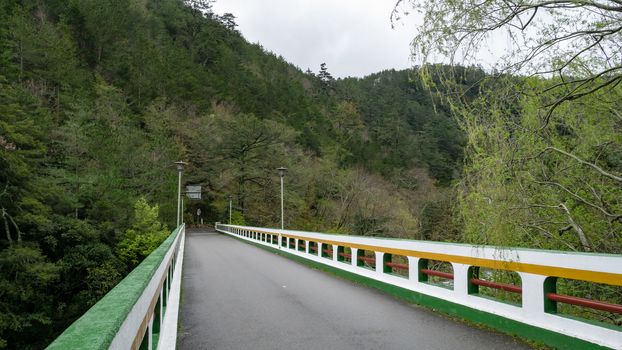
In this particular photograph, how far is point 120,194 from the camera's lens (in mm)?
36625

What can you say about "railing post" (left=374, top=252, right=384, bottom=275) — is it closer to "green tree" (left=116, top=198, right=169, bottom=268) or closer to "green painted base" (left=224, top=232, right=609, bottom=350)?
"green painted base" (left=224, top=232, right=609, bottom=350)

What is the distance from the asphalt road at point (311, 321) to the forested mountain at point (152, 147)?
10.4ft

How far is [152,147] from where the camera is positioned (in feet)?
178

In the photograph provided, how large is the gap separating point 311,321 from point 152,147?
172ft

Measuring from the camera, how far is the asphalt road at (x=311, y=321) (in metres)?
5.09

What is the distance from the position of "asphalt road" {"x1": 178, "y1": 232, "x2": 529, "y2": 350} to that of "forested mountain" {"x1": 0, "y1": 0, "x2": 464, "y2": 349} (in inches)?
125

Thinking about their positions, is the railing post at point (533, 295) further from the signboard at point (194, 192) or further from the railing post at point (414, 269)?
the signboard at point (194, 192)

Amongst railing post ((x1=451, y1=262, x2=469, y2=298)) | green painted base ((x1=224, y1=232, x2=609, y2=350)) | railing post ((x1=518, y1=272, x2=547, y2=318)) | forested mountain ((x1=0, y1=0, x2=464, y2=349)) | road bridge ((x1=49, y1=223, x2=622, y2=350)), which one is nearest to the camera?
road bridge ((x1=49, y1=223, x2=622, y2=350))

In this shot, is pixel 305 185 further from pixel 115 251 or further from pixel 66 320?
pixel 66 320

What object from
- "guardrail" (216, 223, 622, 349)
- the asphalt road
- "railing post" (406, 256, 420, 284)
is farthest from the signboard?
"railing post" (406, 256, 420, 284)

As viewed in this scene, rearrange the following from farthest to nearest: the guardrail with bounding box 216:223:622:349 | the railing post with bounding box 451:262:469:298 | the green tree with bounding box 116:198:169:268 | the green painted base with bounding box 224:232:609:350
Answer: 1. the green tree with bounding box 116:198:169:268
2. the railing post with bounding box 451:262:469:298
3. the green painted base with bounding box 224:232:609:350
4. the guardrail with bounding box 216:223:622:349

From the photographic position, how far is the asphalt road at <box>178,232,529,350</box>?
509cm

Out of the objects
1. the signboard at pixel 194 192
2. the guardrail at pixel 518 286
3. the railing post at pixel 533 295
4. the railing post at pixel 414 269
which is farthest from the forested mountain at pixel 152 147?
the signboard at pixel 194 192

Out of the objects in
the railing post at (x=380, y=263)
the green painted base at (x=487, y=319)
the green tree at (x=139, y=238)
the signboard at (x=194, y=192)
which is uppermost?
the signboard at (x=194, y=192)
